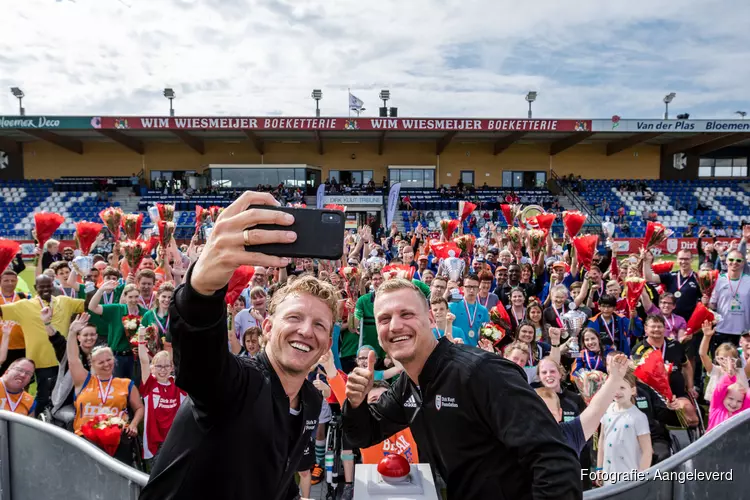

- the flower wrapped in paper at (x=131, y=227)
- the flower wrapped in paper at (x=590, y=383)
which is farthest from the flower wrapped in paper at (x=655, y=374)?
the flower wrapped in paper at (x=131, y=227)

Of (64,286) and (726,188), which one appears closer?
(64,286)

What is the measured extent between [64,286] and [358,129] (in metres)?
24.5

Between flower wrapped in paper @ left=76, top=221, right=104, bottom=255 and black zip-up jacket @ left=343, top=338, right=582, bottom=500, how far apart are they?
29.5ft

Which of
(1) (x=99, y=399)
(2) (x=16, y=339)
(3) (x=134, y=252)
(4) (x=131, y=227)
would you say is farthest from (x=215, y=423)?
(4) (x=131, y=227)

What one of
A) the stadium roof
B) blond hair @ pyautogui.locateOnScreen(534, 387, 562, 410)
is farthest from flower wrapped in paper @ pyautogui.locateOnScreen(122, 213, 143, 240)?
the stadium roof

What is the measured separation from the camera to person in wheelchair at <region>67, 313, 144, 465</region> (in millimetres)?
4250

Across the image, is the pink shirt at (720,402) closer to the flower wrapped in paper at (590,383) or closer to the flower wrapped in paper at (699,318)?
the flower wrapped in paper at (590,383)

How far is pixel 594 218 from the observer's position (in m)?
29.0

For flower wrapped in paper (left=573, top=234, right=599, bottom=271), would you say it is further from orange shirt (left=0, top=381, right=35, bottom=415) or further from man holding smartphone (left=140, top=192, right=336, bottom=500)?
orange shirt (left=0, top=381, right=35, bottom=415)

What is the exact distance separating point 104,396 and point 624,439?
181 inches

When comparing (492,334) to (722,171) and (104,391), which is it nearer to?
(104,391)

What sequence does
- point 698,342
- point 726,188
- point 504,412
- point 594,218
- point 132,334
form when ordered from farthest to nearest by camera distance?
1. point 726,188
2. point 594,218
3. point 698,342
4. point 132,334
5. point 504,412

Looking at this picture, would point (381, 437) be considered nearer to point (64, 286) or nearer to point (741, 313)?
point (64, 286)

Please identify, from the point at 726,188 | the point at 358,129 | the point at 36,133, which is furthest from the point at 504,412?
the point at 726,188
